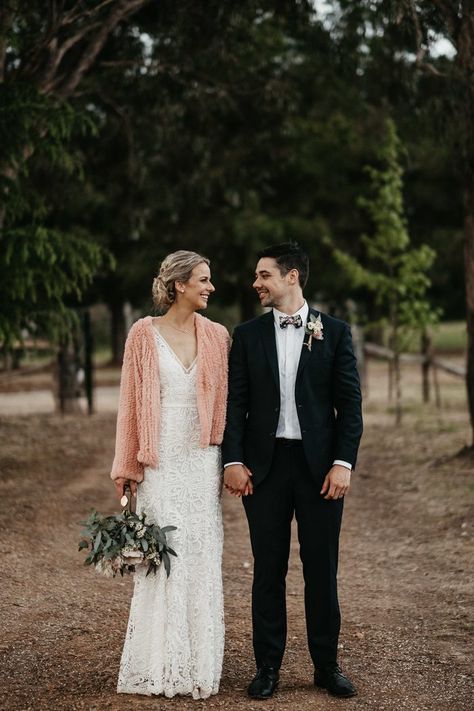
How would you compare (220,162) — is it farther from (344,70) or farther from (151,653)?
(151,653)

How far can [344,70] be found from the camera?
46.0ft

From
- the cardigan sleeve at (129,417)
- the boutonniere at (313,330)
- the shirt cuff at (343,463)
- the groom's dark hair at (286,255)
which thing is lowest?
the shirt cuff at (343,463)

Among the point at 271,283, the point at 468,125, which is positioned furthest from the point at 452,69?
the point at 271,283

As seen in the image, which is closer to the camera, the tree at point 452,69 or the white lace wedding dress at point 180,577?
the white lace wedding dress at point 180,577

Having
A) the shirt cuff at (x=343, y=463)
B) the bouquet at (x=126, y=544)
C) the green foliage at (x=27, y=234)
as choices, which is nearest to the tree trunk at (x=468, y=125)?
the green foliage at (x=27, y=234)

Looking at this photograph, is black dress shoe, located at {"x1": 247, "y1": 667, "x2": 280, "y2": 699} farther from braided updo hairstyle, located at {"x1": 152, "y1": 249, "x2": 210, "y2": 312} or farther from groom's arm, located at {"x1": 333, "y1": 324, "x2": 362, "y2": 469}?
braided updo hairstyle, located at {"x1": 152, "y1": 249, "x2": 210, "y2": 312}

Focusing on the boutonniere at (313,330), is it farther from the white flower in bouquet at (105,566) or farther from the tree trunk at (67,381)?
the tree trunk at (67,381)

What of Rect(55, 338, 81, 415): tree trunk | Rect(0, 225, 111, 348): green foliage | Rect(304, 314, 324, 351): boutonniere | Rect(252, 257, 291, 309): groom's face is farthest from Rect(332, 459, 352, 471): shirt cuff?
Rect(55, 338, 81, 415): tree trunk

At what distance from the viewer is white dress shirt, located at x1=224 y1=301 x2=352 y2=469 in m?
4.86

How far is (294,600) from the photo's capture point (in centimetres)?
675

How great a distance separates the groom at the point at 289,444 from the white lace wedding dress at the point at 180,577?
192 mm

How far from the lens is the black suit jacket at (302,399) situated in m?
4.81

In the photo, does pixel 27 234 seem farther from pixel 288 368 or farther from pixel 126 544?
pixel 126 544

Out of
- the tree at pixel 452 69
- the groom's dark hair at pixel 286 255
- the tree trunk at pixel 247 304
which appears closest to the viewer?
the groom's dark hair at pixel 286 255
